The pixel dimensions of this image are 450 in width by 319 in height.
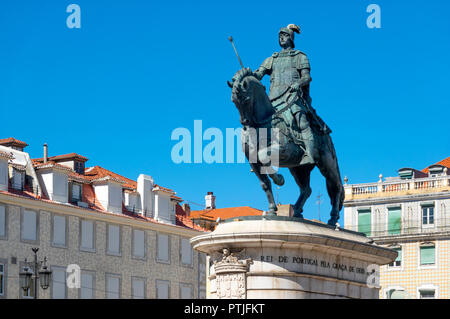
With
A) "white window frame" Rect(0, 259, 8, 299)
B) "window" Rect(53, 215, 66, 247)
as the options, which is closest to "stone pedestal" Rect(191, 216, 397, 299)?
"white window frame" Rect(0, 259, 8, 299)

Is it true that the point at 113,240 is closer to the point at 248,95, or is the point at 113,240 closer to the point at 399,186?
the point at 399,186

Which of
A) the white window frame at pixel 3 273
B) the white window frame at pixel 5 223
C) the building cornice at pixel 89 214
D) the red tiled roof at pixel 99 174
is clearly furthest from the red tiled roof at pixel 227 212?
the white window frame at pixel 3 273

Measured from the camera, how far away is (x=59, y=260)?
65.8 meters

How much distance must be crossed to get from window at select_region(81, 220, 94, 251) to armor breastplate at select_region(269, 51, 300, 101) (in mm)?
A: 39392

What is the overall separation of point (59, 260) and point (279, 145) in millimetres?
39548

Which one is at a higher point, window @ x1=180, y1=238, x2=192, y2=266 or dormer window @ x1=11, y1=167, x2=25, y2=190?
dormer window @ x1=11, y1=167, x2=25, y2=190

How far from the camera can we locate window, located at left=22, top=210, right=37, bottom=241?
6388cm

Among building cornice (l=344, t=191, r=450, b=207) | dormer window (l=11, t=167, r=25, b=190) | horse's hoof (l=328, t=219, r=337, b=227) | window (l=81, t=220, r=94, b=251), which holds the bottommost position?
horse's hoof (l=328, t=219, r=337, b=227)

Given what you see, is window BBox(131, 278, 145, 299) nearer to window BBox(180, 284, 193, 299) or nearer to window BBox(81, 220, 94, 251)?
window BBox(180, 284, 193, 299)

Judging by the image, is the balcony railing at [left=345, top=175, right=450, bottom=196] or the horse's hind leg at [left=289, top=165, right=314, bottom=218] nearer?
the horse's hind leg at [left=289, top=165, right=314, bottom=218]

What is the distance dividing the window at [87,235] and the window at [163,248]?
20.8 feet

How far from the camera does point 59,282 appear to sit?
65875 mm

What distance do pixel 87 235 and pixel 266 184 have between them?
40888mm

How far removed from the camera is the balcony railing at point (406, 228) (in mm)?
75938
